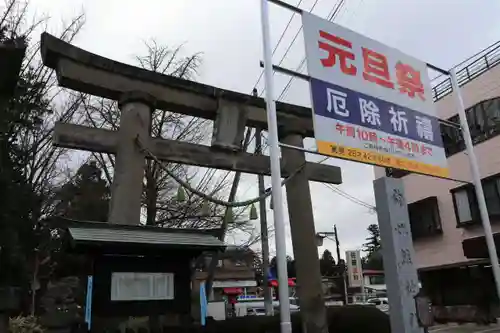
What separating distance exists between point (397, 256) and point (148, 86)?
235 inches

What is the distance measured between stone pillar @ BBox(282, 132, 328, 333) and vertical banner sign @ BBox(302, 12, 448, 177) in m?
2.68

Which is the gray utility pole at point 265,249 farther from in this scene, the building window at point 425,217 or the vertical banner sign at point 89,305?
the vertical banner sign at point 89,305

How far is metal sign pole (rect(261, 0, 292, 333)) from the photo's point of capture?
6.03 meters

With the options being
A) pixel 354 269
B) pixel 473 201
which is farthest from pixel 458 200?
pixel 354 269

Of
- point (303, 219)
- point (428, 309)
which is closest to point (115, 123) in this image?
point (303, 219)

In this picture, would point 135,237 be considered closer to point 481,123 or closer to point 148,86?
point 148,86

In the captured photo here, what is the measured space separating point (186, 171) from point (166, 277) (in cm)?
1263

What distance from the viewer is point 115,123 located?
57.4 ft

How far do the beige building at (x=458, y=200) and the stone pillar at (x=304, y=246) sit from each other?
31.0ft

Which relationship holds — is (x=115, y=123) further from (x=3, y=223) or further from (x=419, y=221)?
(x=419, y=221)

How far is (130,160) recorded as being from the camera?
27.8ft

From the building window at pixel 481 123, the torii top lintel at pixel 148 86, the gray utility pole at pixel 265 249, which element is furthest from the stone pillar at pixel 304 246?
the building window at pixel 481 123

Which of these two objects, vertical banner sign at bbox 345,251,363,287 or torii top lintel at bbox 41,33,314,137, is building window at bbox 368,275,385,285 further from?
torii top lintel at bbox 41,33,314,137

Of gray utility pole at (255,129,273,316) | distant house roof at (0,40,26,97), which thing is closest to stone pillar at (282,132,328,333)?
gray utility pole at (255,129,273,316)
